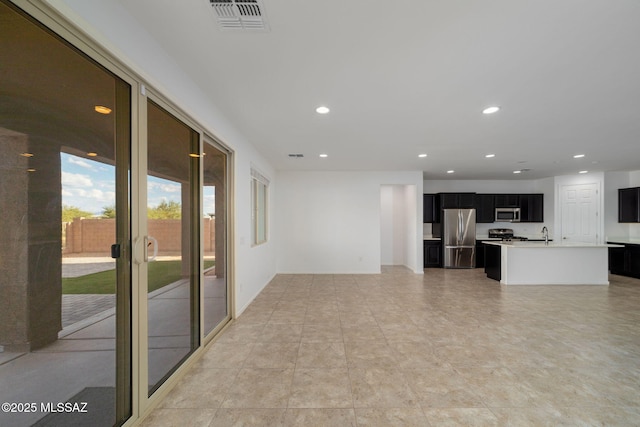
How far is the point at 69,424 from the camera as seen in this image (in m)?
1.50

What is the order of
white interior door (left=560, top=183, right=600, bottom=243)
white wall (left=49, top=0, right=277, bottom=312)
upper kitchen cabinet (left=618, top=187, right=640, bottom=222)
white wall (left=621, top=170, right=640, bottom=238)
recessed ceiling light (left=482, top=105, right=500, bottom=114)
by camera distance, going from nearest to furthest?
1. white wall (left=49, top=0, right=277, bottom=312)
2. recessed ceiling light (left=482, top=105, right=500, bottom=114)
3. upper kitchen cabinet (left=618, top=187, right=640, bottom=222)
4. white wall (left=621, top=170, right=640, bottom=238)
5. white interior door (left=560, top=183, right=600, bottom=243)

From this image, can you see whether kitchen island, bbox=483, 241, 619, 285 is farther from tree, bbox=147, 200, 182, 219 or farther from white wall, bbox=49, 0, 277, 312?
tree, bbox=147, 200, 182, 219

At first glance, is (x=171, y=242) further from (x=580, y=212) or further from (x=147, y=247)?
(x=580, y=212)

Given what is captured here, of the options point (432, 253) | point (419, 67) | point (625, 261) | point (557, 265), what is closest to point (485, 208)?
point (432, 253)

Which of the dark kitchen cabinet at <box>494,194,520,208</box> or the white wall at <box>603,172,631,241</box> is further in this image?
the dark kitchen cabinet at <box>494,194,520,208</box>

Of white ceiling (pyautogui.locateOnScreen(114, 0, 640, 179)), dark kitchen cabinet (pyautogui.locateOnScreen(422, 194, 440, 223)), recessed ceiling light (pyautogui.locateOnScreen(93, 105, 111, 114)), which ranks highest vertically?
white ceiling (pyautogui.locateOnScreen(114, 0, 640, 179))


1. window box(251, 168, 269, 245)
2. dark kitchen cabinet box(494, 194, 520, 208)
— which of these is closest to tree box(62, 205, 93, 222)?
window box(251, 168, 269, 245)

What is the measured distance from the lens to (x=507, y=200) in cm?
831

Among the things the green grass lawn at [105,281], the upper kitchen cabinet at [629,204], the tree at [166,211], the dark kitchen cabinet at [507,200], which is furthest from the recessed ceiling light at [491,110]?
the upper kitchen cabinet at [629,204]

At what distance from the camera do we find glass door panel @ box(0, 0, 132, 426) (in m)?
1.14

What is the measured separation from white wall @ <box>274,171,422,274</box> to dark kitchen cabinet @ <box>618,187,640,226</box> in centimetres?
506

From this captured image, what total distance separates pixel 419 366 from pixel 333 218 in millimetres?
4801

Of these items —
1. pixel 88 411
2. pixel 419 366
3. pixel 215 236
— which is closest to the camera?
pixel 88 411

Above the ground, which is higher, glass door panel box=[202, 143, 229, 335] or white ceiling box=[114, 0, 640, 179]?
white ceiling box=[114, 0, 640, 179]
